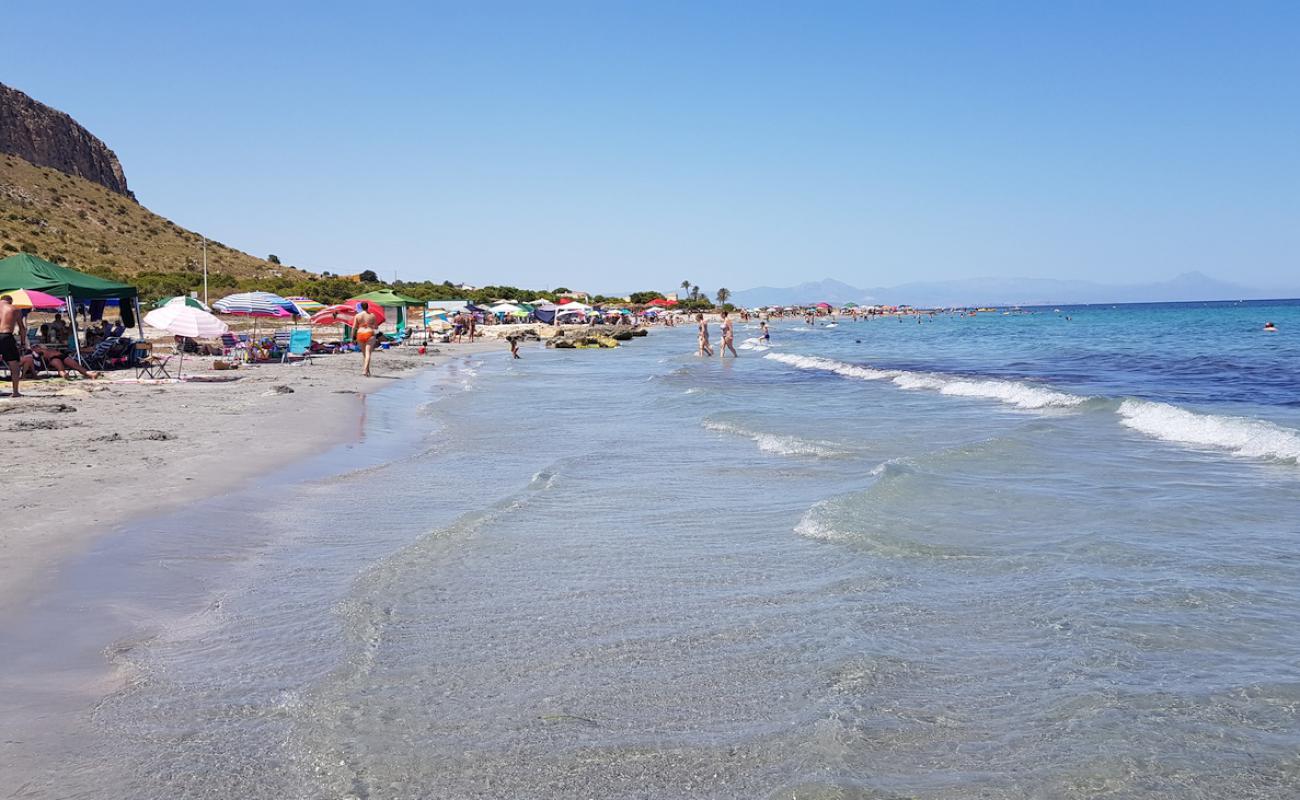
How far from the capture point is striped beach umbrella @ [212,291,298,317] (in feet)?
86.2

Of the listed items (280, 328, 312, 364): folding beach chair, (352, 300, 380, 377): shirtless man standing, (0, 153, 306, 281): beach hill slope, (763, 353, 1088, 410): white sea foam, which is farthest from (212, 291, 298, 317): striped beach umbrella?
(0, 153, 306, 281): beach hill slope

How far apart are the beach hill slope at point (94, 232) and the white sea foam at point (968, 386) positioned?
42638 millimetres

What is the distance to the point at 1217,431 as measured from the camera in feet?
47.7

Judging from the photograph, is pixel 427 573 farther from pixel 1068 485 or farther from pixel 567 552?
pixel 1068 485

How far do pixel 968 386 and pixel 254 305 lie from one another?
1943 centimetres

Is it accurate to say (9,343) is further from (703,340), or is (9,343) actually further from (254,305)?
(703,340)

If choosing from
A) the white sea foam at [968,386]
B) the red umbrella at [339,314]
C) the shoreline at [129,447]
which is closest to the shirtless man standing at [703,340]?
the white sea foam at [968,386]

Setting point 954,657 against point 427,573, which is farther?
point 427,573

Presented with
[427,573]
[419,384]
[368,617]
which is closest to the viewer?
[368,617]

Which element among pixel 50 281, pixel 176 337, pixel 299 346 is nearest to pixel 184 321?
pixel 50 281

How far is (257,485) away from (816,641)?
7.10m

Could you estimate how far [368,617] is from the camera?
5852mm

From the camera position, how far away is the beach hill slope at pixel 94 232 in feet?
191

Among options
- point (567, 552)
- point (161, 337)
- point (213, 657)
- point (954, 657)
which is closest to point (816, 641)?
point (954, 657)
